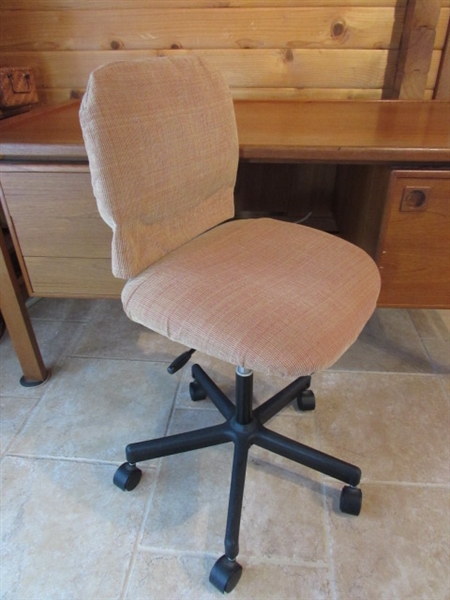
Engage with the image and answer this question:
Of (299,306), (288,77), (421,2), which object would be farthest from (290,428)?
(421,2)

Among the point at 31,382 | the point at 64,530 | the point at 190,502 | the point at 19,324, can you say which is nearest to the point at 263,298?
the point at 190,502

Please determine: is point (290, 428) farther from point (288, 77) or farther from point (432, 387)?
point (288, 77)

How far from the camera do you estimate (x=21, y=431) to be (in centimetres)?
120

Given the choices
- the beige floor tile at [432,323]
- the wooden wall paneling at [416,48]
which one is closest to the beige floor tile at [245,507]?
the beige floor tile at [432,323]

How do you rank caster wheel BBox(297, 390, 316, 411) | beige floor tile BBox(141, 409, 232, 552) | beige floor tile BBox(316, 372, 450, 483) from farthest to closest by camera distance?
caster wheel BBox(297, 390, 316, 411), beige floor tile BBox(316, 372, 450, 483), beige floor tile BBox(141, 409, 232, 552)

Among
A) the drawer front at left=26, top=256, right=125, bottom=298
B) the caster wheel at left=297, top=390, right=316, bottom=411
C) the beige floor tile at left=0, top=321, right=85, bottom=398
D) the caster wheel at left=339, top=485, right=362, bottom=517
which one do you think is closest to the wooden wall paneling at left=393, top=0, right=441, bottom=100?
the caster wheel at left=297, top=390, right=316, bottom=411

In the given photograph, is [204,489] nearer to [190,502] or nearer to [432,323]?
[190,502]

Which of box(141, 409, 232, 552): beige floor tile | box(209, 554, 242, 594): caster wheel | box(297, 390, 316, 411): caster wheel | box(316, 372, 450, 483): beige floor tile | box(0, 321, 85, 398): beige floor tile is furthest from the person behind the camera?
box(0, 321, 85, 398): beige floor tile

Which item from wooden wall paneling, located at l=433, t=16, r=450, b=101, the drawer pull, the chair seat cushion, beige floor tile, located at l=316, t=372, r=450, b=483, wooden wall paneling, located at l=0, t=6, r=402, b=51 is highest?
wooden wall paneling, located at l=0, t=6, r=402, b=51

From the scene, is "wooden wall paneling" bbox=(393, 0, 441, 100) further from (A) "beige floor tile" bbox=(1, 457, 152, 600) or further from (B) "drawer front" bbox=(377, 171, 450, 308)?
(A) "beige floor tile" bbox=(1, 457, 152, 600)

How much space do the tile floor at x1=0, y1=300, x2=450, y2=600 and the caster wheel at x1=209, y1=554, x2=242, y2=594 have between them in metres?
0.03

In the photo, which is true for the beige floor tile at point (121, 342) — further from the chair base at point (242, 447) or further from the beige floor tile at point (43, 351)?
the chair base at point (242, 447)

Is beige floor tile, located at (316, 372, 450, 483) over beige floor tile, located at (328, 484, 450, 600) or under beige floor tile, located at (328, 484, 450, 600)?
under

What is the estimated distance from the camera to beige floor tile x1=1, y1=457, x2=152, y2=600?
0.86 meters
